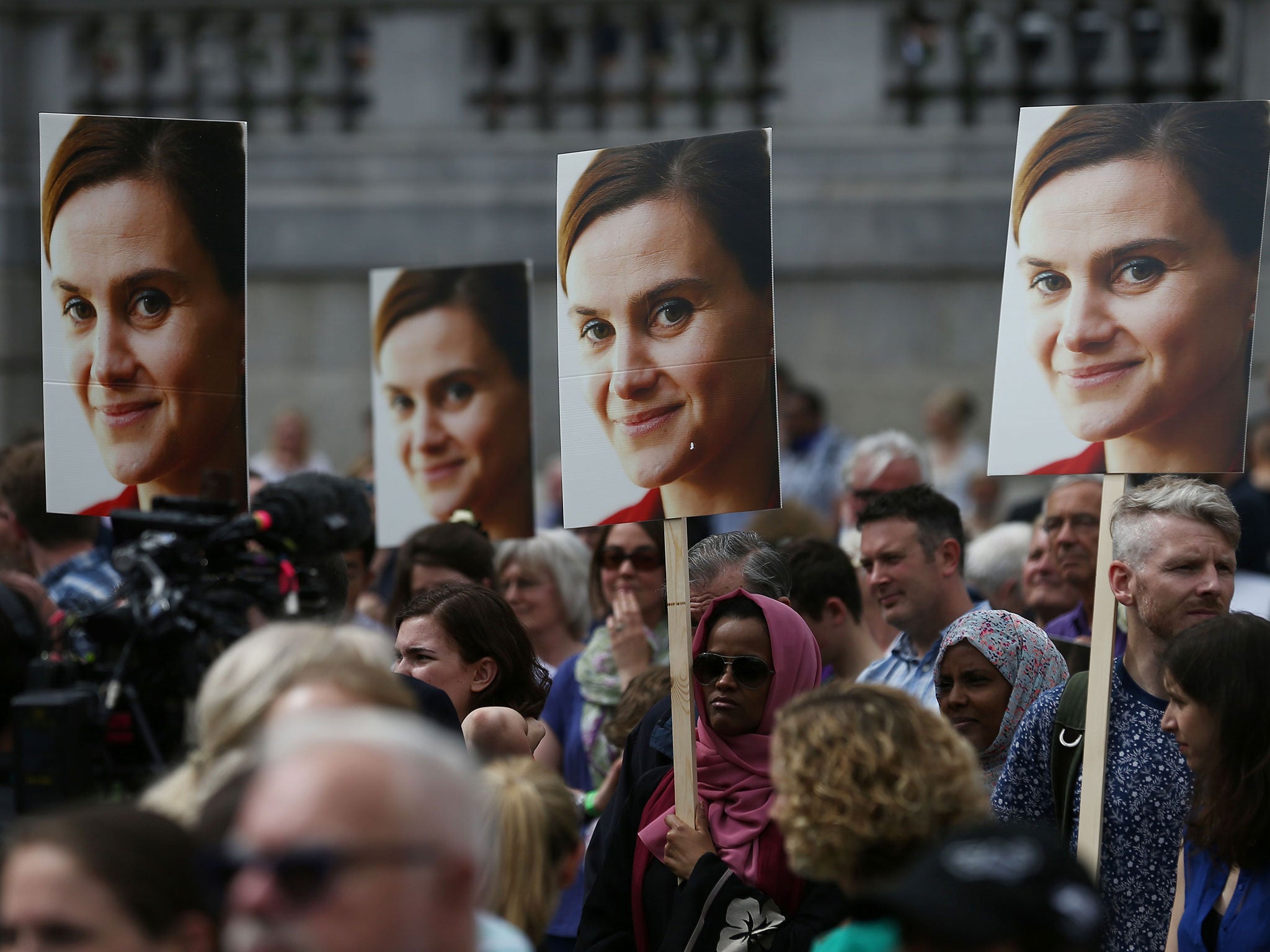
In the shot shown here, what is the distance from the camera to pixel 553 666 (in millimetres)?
6488

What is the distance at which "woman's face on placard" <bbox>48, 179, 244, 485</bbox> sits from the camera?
4.59 m

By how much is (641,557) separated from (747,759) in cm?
202

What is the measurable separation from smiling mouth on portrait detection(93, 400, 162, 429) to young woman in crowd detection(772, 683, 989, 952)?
244 centimetres

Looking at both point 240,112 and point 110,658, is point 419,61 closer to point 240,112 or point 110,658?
point 240,112

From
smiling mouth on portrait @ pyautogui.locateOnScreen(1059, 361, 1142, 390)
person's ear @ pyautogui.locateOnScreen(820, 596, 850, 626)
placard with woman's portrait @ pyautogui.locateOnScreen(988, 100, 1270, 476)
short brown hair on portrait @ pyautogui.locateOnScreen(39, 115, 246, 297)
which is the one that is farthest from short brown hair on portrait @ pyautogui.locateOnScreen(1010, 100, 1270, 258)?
short brown hair on portrait @ pyautogui.locateOnScreen(39, 115, 246, 297)

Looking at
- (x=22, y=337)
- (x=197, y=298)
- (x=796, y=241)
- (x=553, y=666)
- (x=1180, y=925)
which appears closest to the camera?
(x=1180, y=925)

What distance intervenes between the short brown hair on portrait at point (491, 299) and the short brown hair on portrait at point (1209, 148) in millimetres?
2710

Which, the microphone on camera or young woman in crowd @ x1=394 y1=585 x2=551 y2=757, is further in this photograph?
young woman in crowd @ x1=394 y1=585 x2=551 y2=757

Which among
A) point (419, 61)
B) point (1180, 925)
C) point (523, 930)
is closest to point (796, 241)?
point (419, 61)

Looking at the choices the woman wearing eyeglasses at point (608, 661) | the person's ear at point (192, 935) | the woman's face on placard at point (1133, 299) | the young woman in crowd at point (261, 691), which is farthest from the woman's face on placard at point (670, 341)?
the person's ear at point (192, 935)

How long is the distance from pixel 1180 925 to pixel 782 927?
0.89 m

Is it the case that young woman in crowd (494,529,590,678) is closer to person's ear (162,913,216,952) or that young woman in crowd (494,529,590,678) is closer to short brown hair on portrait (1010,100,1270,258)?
short brown hair on portrait (1010,100,1270,258)

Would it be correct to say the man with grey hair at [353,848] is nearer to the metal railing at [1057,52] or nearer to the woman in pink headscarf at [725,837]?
the woman in pink headscarf at [725,837]

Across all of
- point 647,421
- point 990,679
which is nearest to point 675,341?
point 647,421
